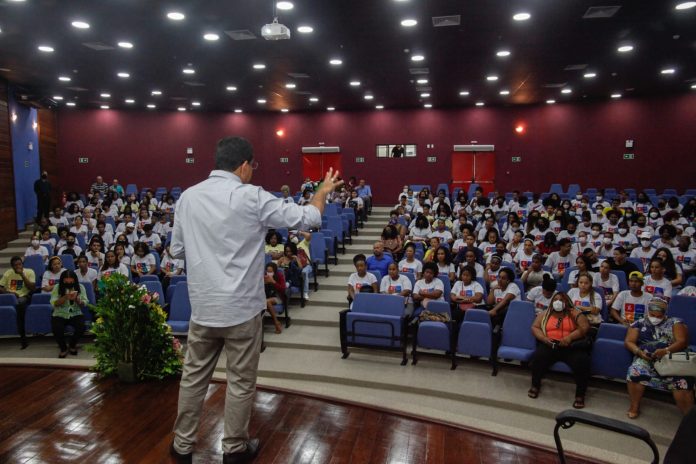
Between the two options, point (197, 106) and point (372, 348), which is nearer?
point (372, 348)

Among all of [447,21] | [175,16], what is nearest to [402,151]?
[447,21]

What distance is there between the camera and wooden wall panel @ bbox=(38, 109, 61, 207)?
1522cm

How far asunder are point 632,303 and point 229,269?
4.92 metres

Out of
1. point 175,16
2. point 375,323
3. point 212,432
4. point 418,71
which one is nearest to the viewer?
point 212,432

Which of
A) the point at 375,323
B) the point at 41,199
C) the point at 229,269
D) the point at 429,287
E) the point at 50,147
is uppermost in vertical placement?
the point at 50,147

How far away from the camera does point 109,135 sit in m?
17.1

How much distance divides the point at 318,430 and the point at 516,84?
12.0m

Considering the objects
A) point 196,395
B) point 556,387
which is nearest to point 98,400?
point 196,395

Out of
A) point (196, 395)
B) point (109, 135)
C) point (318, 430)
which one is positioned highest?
point (109, 135)

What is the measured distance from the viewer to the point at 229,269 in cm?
218

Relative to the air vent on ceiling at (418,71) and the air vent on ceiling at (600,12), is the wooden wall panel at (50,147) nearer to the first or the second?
the air vent on ceiling at (418,71)

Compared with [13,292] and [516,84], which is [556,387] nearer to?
[13,292]

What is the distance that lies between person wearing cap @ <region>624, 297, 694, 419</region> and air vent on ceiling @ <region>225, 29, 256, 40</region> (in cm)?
677

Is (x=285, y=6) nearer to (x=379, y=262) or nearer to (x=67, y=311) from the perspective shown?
(x=379, y=262)
